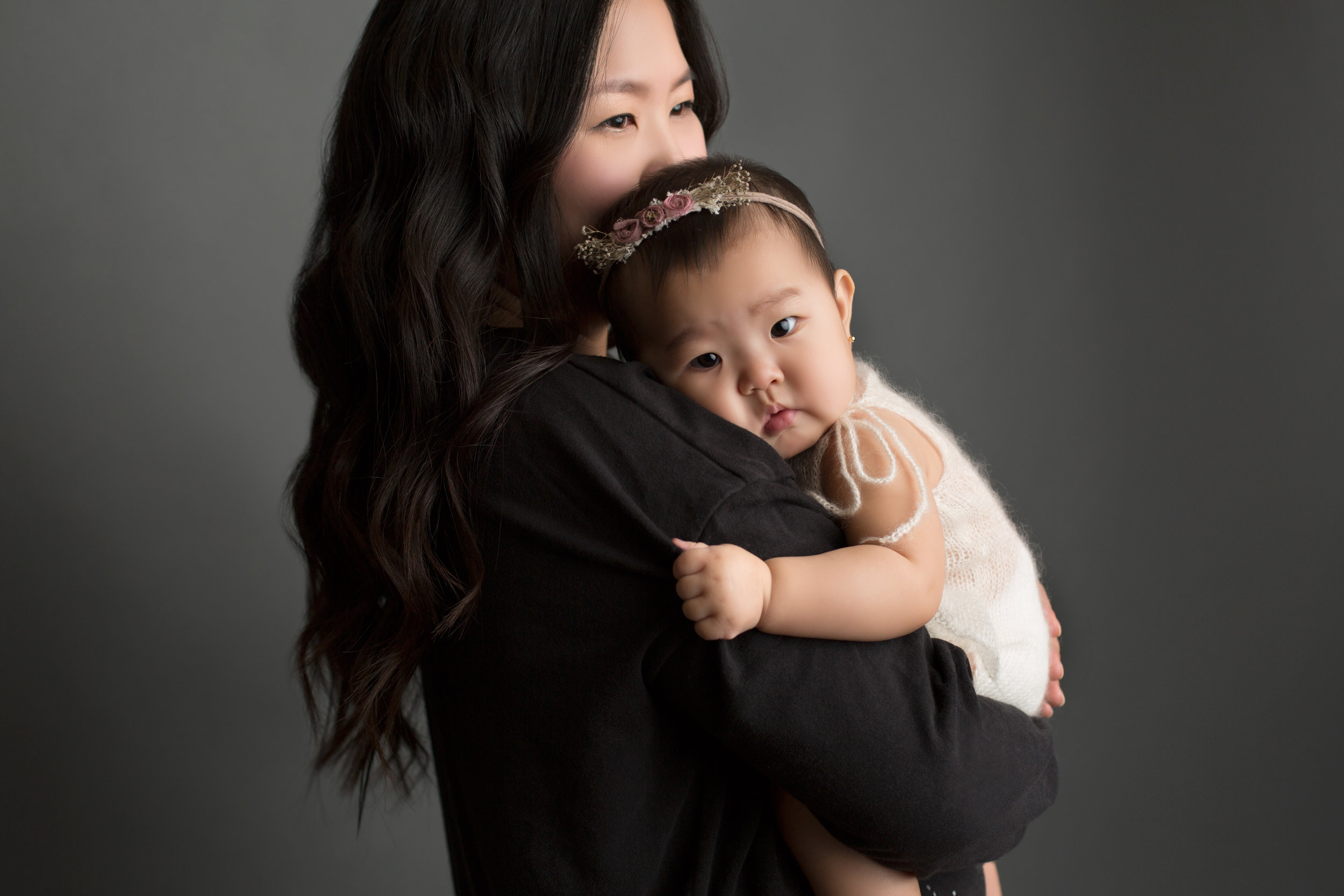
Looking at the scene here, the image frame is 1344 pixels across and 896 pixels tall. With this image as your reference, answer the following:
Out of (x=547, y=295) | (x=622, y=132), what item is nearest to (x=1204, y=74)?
(x=622, y=132)

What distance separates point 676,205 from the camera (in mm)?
1311

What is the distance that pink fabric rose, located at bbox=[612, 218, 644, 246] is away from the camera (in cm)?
133

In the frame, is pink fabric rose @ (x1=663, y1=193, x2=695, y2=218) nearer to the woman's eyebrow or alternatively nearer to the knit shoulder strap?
the woman's eyebrow

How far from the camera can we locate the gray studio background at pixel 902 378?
210 cm

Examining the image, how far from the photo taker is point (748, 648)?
102cm

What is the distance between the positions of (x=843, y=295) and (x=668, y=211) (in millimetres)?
317

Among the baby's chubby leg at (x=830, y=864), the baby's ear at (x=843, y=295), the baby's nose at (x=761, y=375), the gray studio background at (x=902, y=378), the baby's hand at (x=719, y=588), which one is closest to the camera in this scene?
the baby's hand at (x=719, y=588)

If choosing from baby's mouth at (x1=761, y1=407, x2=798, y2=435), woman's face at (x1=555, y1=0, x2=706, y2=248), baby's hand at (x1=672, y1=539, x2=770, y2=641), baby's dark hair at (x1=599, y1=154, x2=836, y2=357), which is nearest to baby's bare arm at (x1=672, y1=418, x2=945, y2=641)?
baby's hand at (x1=672, y1=539, x2=770, y2=641)

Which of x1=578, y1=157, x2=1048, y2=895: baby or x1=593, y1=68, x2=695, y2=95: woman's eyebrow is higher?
x1=593, y1=68, x2=695, y2=95: woman's eyebrow

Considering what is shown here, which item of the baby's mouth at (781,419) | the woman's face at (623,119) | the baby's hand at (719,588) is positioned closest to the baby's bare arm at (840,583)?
the baby's hand at (719,588)

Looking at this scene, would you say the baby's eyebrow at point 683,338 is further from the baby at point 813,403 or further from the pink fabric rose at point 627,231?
the pink fabric rose at point 627,231

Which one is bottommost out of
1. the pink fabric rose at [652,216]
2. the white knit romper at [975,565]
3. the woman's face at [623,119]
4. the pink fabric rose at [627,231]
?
the white knit romper at [975,565]

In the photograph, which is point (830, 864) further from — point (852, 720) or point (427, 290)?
point (427, 290)

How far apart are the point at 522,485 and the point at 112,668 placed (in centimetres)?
154
